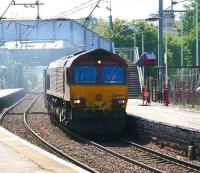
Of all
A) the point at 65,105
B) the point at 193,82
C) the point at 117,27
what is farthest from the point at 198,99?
the point at 117,27

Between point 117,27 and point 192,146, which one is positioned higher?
point 117,27

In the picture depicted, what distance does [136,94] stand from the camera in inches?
1737

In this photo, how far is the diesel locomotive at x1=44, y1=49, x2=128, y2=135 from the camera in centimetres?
2198

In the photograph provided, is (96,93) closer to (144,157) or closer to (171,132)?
(171,132)

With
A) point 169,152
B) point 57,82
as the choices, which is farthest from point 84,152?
point 57,82

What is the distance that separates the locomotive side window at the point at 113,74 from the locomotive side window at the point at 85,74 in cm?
38

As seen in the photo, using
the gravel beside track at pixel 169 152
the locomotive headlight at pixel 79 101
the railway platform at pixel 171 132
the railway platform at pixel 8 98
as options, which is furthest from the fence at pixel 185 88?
the railway platform at pixel 8 98

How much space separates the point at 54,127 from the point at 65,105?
402 centimetres

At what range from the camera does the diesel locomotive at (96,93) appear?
22.0 m

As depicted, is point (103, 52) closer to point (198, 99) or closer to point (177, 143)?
point (177, 143)

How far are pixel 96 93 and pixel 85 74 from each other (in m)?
0.86

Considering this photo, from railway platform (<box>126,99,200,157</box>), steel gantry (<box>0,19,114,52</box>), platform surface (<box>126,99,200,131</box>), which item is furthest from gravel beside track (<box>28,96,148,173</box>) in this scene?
steel gantry (<box>0,19,114,52</box>)

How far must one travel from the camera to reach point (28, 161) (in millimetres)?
13797

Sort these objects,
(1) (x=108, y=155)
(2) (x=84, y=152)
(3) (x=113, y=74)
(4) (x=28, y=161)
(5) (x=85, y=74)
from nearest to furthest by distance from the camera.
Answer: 1. (4) (x=28, y=161)
2. (1) (x=108, y=155)
3. (2) (x=84, y=152)
4. (5) (x=85, y=74)
5. (3) (x=113, y=74)
